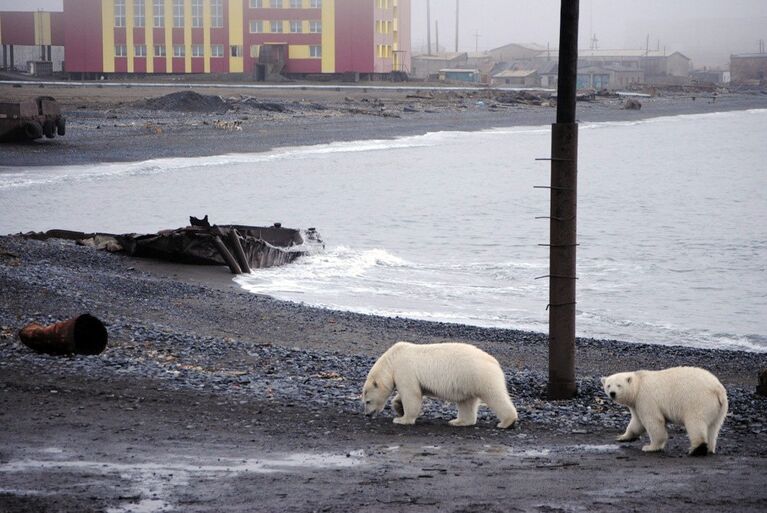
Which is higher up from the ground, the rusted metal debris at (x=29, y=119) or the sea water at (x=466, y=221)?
the rusted metal debris at (x=29, y=119)

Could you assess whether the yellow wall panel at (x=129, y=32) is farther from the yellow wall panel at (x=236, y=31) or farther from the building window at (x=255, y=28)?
the building window at (x=255, y=28)

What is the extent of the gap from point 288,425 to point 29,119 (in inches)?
1471

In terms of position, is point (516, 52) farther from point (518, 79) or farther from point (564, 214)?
point (564, 214)

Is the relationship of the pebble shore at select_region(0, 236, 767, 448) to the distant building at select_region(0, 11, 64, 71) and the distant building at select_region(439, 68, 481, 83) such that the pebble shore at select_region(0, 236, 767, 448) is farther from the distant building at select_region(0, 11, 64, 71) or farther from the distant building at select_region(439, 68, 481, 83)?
the distant building at select_region(439, 68, 481, 83)

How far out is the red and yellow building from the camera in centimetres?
9419

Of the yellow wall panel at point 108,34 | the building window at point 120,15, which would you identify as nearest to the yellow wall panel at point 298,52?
the building window at point 120,15

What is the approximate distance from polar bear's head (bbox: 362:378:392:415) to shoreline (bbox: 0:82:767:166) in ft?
115

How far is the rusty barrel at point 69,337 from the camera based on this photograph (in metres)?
10.2

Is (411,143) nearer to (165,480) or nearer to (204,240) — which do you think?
(204,240)

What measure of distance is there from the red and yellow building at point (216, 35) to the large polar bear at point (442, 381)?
8705 cm

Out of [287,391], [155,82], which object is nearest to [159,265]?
[287,391]

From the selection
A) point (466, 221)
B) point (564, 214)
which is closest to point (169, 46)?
point (466, 221)

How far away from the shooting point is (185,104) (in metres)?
61.2

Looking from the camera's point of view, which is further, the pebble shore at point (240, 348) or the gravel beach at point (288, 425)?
the pebble shore at point (240, 348)
